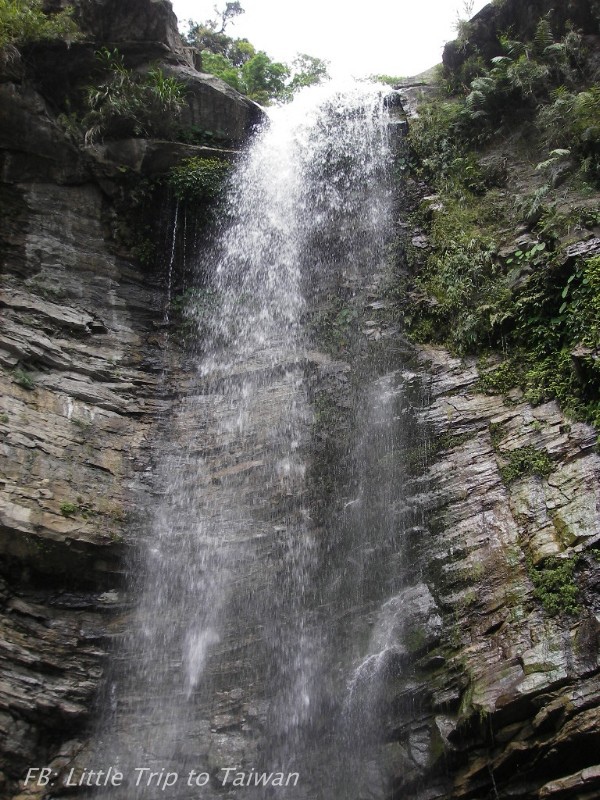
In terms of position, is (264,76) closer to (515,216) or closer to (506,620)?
(515,216)

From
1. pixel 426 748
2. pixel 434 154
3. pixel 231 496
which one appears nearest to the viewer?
pixel 426 748

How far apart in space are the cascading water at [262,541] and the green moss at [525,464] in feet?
4.77

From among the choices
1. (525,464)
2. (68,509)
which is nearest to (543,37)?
(525,464)

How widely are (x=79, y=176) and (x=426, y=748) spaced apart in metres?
10.4

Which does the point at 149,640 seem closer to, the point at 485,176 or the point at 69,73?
the point at 485,176

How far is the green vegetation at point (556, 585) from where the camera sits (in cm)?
607

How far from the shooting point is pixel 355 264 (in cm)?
1117

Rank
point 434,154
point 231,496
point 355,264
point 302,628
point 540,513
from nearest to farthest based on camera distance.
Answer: point 540,513 → point 302,628 → point 231,496 → point 355,264 → point 434,154

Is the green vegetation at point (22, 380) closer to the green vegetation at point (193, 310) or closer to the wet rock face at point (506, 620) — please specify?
the green vegetation at point (193, 310)

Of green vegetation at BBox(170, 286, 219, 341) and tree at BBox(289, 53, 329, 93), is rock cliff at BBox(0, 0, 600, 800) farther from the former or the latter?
tree at BBox(289, 53, 329, 93)

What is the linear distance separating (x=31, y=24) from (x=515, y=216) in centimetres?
889

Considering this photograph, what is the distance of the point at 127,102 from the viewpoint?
37.2ft

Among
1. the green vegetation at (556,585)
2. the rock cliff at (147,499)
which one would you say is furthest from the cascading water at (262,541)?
the green vegetation at (556,585)

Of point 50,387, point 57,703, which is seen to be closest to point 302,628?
point 57,703
